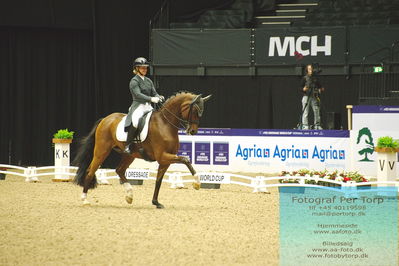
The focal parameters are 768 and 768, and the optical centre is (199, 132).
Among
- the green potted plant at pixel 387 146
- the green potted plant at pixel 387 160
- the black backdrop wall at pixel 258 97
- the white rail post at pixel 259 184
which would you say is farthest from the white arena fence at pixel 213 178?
the black backdrop wall at pixel 258 97

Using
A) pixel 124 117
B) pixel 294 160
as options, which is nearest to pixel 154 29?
pixel 294 160

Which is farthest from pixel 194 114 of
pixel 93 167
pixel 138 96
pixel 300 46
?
pixel 300 46

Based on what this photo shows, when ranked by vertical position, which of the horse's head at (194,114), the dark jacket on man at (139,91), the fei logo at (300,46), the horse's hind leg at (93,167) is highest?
the fei logo at (300,46)

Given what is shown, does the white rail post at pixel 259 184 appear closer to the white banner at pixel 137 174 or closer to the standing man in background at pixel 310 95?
the white banner at pixel 137 174

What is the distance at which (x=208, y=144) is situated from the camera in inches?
829

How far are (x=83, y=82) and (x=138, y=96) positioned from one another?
12043 millimetres

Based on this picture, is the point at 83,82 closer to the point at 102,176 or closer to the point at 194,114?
the point at 102,176

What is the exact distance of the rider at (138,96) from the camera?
13797 millimetres

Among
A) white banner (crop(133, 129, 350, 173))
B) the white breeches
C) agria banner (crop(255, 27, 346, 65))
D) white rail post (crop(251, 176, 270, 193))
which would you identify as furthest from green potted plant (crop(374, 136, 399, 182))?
agria banner (crop(255, 27, 346, 65))

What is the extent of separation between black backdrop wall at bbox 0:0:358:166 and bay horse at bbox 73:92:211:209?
9725 millimetres

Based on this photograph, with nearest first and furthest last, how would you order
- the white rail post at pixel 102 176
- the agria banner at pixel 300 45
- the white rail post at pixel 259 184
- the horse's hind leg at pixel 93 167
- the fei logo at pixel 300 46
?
the horse's hind leg at pixel 93 167, the white rail post at pixel 259 184, the white rail post at pixel 102 176, the agria banner at pixel 300 45, the fei logo at pixel 300 46

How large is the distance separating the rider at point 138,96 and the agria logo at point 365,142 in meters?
6.97

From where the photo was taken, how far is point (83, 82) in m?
25.5

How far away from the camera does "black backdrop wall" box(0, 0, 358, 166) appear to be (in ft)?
77.6
